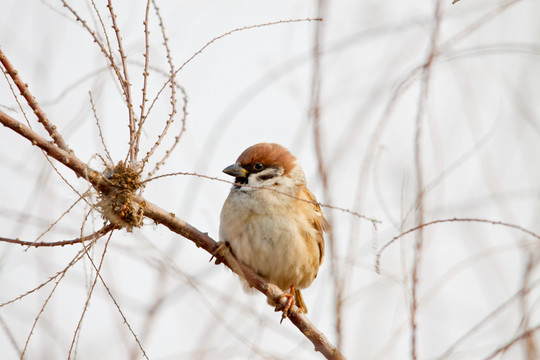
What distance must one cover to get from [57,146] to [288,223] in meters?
1.71

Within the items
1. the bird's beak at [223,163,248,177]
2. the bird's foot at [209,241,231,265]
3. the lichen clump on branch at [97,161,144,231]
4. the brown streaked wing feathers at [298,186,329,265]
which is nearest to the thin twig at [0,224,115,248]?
the lichen clump on branch at [97,161,144,231]

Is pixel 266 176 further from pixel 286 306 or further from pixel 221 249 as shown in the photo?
pixel 286 306

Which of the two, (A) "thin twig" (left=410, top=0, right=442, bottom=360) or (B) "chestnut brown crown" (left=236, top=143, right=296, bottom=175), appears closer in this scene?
(A) "thin twig" (left=410, top=0, right=442, bottom=360)

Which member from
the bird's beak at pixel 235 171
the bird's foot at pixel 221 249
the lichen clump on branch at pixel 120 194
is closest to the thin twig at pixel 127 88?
the lichen clump on branch at pixel 120 194

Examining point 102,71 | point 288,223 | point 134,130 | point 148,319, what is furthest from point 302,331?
point 102,71

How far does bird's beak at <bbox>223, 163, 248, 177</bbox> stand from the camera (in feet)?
12.7

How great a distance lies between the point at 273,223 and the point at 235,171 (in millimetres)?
489

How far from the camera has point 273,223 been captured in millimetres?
3602

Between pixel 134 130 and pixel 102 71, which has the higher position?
pixel 102 71

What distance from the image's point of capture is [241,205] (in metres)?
3.63

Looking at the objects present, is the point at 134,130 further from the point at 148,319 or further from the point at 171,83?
the point at 148,319

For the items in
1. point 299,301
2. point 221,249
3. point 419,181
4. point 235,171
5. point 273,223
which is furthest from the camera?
point 299,301

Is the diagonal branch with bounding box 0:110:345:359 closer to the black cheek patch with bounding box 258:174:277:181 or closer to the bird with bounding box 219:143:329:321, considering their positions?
the bird with bounding box 219:143:329:321

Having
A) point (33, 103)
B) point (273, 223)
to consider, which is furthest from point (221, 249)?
point (33, 103)
